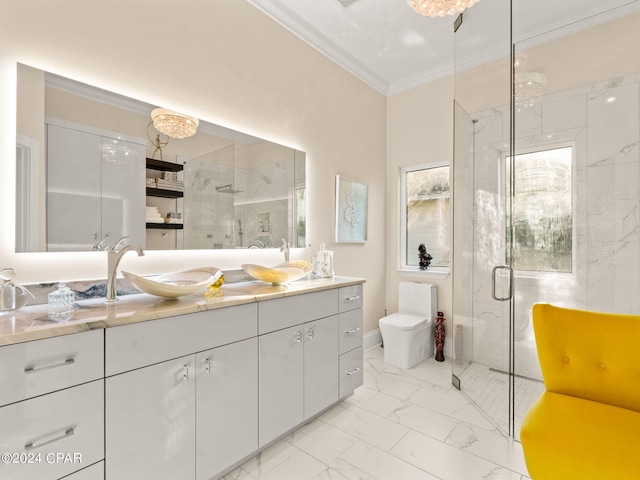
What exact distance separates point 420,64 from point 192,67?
239cm

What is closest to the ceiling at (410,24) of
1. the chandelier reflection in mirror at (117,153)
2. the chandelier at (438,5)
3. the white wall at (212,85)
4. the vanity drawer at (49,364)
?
the white wall at (212,85)

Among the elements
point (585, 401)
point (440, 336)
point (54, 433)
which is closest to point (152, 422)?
point (54, 433)

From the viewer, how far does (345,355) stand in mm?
2408

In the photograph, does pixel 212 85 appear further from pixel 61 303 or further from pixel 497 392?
pixel 497 392

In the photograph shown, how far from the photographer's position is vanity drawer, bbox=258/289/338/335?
1832 millimetres

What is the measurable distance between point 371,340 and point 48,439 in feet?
9.70

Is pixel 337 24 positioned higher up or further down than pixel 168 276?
higher up

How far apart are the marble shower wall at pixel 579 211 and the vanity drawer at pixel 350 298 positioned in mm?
1012

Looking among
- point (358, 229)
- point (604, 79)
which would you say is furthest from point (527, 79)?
point (358, 229)

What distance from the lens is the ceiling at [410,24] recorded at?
2561mm

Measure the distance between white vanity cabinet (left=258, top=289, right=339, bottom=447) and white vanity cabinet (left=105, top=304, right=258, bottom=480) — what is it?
9 centimetres

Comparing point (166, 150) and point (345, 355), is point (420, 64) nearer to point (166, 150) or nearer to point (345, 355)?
point (166, 150)

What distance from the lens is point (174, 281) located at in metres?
1.88

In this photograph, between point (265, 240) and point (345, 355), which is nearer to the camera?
point (345, 355)
